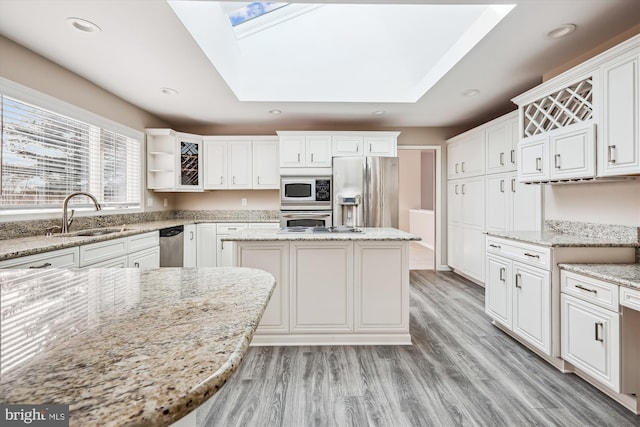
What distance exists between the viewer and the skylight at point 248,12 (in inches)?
125

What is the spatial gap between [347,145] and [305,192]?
3.06 feet

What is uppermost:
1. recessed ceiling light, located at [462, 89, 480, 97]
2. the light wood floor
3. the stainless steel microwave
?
recessed ceiling light, located at [462, 89, 480, 97]

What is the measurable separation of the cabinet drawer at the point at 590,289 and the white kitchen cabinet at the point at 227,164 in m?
4.09

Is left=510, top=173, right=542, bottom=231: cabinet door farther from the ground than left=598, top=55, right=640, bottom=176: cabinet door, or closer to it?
closer to it

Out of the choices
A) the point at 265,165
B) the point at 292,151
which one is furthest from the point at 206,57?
the point at 265,165

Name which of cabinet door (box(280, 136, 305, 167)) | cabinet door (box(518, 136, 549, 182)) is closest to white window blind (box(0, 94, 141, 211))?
cabinet door (box(280, 136, 305, 167))

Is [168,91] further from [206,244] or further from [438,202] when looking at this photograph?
[438,202]

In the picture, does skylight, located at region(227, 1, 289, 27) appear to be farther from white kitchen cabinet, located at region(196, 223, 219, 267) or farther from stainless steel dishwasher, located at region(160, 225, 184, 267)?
white kitchen cabinet, located at region(196, 223, 219, 267)

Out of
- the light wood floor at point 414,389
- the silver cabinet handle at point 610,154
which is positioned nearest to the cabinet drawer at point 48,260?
the light wood floor at point 414,389

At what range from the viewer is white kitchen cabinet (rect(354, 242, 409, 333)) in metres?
2.65

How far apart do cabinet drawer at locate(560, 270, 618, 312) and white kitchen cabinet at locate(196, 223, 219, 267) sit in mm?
4103

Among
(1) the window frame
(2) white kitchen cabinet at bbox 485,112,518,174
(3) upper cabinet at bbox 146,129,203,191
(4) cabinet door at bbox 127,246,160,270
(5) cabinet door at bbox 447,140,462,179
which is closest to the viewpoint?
(1) the window frame

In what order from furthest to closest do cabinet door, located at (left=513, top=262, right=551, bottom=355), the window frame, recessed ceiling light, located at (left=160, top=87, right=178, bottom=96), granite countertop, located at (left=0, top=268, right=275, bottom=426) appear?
recessed ceiling light, located at (left=160, top=87, right=178, bottom=96), the window frame, cabinet door, located at (left=513, top=262, right=551, bottom=355), granite countertop, located at (left=0, top=268, right=275, bottom=426)

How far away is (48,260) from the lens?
211 centimetres
